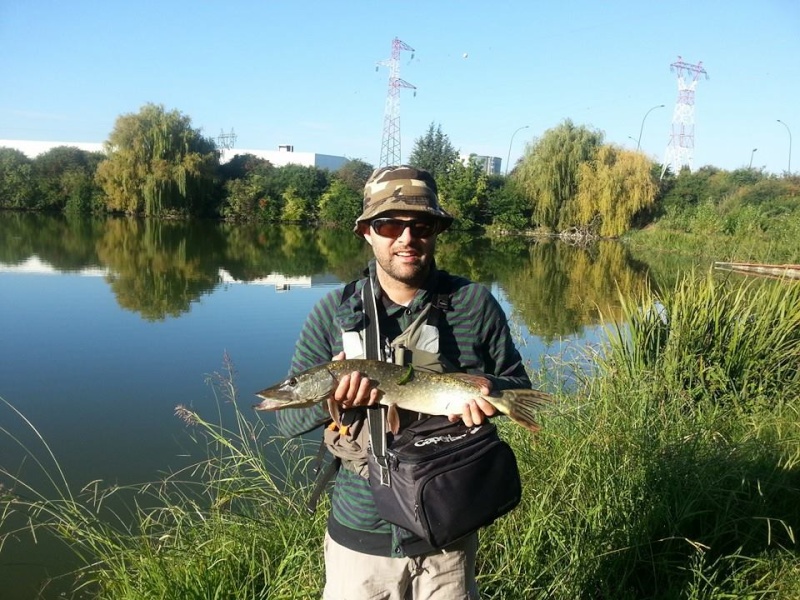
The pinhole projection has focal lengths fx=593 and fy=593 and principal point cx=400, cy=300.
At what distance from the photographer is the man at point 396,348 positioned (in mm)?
1951

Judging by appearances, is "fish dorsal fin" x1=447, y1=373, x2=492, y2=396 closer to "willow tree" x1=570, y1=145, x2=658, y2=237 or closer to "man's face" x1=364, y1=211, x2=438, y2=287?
"man's face" x1=364, y1=211, x2=438, y2=287

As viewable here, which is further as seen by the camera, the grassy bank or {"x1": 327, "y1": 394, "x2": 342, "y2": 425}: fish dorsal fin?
the grassy bank

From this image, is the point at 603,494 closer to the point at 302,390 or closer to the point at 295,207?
the point at 302,390

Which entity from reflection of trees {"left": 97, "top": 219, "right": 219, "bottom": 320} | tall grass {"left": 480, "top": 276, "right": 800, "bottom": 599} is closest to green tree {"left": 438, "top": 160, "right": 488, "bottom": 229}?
reflection of trees {"left": 97, "top": 219, "right": 219, "bottom": 320}

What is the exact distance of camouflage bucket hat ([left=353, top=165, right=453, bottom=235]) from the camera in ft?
6.77

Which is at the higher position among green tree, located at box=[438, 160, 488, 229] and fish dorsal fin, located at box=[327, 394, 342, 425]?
green tree, located at box=[438, 160, 488, 229]

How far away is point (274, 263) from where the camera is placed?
24.0m

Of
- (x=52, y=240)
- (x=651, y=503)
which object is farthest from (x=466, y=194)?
(x=651, y=503)

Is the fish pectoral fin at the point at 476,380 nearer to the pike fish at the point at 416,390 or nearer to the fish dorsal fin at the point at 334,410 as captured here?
the pike fish at the point at 416,390

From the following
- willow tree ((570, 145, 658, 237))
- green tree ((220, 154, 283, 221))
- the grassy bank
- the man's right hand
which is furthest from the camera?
green tree ((220, 154, 283, 221))

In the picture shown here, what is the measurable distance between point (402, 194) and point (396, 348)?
54 cm

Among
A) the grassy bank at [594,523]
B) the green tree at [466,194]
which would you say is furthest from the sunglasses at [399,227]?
the green tree at [466,194]

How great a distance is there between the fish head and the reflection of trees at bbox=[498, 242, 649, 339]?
229 inches

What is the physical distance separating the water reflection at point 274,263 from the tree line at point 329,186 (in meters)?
5.07
